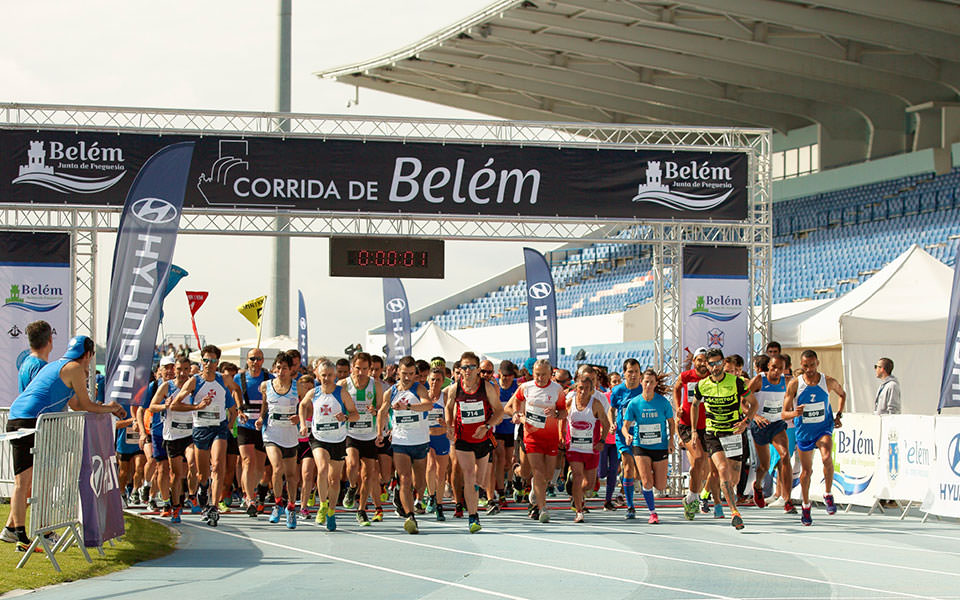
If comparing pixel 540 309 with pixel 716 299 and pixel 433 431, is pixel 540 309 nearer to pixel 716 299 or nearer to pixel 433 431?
pixel 716 299

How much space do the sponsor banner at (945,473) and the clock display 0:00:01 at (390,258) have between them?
8218 mm

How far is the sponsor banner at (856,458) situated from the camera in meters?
15.7

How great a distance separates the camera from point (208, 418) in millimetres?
14180

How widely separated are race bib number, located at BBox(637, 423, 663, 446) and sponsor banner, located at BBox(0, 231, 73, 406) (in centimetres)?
871

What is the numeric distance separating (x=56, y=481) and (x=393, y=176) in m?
10.2

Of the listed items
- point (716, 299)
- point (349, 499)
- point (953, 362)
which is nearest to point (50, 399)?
point (349, 499)

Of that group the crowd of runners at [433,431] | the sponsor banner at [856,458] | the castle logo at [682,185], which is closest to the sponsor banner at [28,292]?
the crowd of runners at [433,431]

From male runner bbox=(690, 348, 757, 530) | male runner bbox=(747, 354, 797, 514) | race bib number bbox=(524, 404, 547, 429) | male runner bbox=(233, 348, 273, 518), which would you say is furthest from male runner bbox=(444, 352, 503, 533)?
male runner bbox=(747, 354, 797, 514)

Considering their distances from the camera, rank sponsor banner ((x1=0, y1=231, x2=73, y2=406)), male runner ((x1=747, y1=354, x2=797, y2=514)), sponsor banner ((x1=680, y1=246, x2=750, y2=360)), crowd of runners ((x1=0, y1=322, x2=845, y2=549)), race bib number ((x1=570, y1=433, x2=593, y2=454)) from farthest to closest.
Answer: sponsor banner ((x1=680, y1=246, x2=750, y2=360)) < sponsor banner ((x1=0, y1=231, x2=73, y2=406)) < male runner ((x1=747, y1=354, x2=797, y2=514)) < race bib number ((x1=570, y1=433, x2=593, y2=454)) < crowd of runners ((x1=0, y1=322, x2=845, y2=549))

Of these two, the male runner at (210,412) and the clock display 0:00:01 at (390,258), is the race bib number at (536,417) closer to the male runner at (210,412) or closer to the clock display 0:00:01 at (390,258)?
the male runner at (210,412)

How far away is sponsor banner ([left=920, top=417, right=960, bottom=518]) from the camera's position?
13945 mm

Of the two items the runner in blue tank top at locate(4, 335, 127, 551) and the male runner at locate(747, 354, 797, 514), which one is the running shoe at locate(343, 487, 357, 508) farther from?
the runner in blue tank top at locate(4, 335, 127, 551)

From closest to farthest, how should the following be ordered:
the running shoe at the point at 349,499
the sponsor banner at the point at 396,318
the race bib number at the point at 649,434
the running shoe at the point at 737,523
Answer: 1. the running shoe at the point at 737,523
2. the race bib number at the point at 649,434
3. the running shoe at the point at 349,499
4. the sponsor banner at the point at 396,318

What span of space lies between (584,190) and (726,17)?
17.5m
